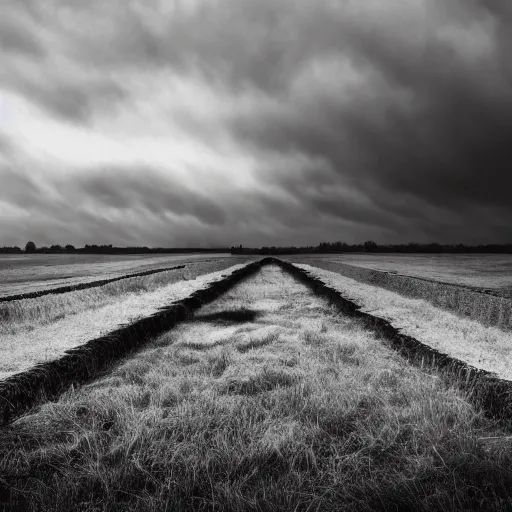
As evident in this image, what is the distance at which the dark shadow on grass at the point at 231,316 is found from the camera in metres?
7.92

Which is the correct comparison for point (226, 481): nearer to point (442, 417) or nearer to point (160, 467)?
point (160, 467)

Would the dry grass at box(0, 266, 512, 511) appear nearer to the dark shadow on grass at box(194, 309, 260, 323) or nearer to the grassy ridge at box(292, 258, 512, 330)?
the dark shadow on grass at box(194, 309, 260, 323)

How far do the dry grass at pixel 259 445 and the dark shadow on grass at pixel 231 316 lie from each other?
3735mm

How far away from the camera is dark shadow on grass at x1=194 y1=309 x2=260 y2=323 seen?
7.92 metres

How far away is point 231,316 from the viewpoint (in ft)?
27.7

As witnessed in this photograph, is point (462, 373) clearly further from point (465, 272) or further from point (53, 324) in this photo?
point (465, 272)

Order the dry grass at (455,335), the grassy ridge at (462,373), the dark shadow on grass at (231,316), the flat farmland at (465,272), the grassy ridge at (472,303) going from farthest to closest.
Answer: the flat farmland at (465,272), the dark shadow on grass at (231,316), the grassy ridge at (472,303), the dry grass at (455,335), the grassy ridge at (462,373)

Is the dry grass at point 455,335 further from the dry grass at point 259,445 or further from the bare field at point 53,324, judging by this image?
the bare field at point 53,324

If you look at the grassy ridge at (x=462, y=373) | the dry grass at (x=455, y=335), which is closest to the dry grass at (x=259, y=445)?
the grassy ridge at (x=462, y=373)

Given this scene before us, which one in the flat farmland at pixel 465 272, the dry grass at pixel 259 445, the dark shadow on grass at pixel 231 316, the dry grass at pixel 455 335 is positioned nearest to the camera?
the dry grass at pixel 259 445

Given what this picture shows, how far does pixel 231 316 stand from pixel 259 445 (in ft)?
20.0

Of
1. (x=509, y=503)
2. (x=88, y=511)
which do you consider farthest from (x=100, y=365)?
(x=509, y=503)

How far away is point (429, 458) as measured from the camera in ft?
7.15

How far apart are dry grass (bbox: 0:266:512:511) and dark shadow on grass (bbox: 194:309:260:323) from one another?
3735 millimetres
